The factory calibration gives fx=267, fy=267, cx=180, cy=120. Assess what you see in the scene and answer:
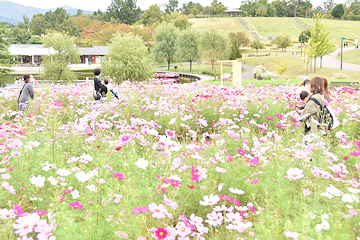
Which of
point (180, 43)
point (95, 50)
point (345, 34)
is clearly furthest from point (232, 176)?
point (345, 34)

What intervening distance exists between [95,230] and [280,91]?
288 inches

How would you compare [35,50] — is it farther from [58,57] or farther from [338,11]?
[338,11]

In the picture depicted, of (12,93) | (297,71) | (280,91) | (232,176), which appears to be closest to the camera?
(232,176)

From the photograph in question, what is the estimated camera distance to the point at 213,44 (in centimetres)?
3828

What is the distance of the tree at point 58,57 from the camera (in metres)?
31.1

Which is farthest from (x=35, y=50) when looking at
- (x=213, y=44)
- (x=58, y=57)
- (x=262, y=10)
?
(x=262, y=10)

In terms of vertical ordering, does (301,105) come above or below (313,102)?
below

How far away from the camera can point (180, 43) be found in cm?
4456

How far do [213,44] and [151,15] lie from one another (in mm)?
60555

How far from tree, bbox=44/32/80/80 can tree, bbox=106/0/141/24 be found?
69.4m

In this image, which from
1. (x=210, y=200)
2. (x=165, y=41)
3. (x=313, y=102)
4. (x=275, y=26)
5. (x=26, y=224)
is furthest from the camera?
(x=275, y=26)

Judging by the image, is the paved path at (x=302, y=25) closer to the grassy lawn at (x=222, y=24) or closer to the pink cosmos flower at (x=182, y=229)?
the grassy lawn at (x=222, y=24)

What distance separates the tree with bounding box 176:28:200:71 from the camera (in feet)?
144

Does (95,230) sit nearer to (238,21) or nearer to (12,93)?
(12,93)
